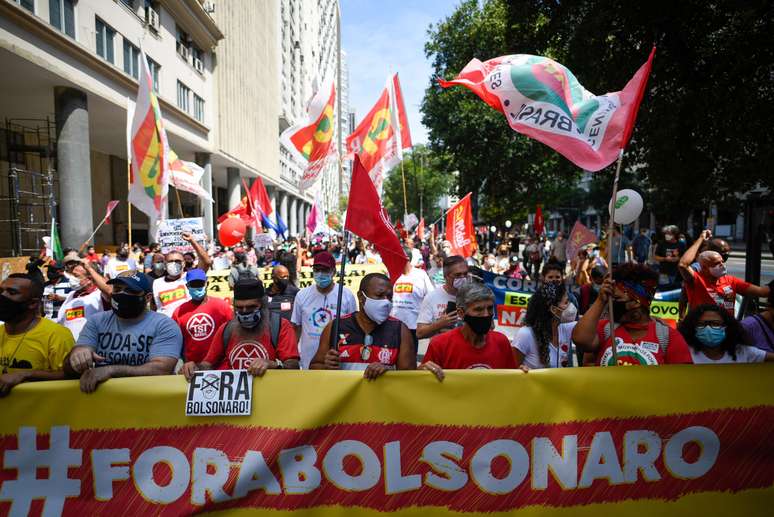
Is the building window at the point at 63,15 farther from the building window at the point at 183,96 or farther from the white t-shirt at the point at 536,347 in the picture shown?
the white t-shirt at the point at 536,347

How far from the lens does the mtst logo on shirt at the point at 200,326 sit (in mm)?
4316

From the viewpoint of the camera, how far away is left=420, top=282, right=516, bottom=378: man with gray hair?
320cm

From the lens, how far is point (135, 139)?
6918mm

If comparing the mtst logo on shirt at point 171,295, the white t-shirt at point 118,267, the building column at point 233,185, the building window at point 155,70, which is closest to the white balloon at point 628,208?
the mtst logo on shirt at point 171,295

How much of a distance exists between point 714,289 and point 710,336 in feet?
7.77

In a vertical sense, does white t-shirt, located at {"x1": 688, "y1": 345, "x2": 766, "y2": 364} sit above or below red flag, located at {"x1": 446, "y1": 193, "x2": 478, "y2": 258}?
below

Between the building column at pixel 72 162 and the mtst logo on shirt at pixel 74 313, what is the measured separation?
12581 mm

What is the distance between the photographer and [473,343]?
329 centimetres

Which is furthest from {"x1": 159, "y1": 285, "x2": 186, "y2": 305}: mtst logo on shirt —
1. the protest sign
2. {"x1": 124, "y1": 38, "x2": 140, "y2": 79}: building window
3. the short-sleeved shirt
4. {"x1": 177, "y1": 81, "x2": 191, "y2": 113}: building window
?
{"x1": 177, "y1": 81, "x2": 191, "y2": 113}: building window

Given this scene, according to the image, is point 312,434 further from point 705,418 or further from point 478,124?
point 478,124

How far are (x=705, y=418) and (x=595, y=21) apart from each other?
22.0 feet

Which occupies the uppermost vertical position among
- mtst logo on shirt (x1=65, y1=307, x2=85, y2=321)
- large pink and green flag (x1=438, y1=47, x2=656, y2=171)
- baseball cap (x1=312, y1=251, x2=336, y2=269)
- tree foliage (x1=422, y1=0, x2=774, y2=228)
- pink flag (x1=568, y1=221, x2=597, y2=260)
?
tree foliage (x1=422, y1=0, x2=774, y2=228)

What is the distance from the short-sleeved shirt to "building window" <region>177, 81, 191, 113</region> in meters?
24.3

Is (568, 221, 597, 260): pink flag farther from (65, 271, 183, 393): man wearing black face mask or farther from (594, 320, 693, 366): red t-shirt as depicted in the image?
(65, 271, 183, 393): man wearing black face mask
